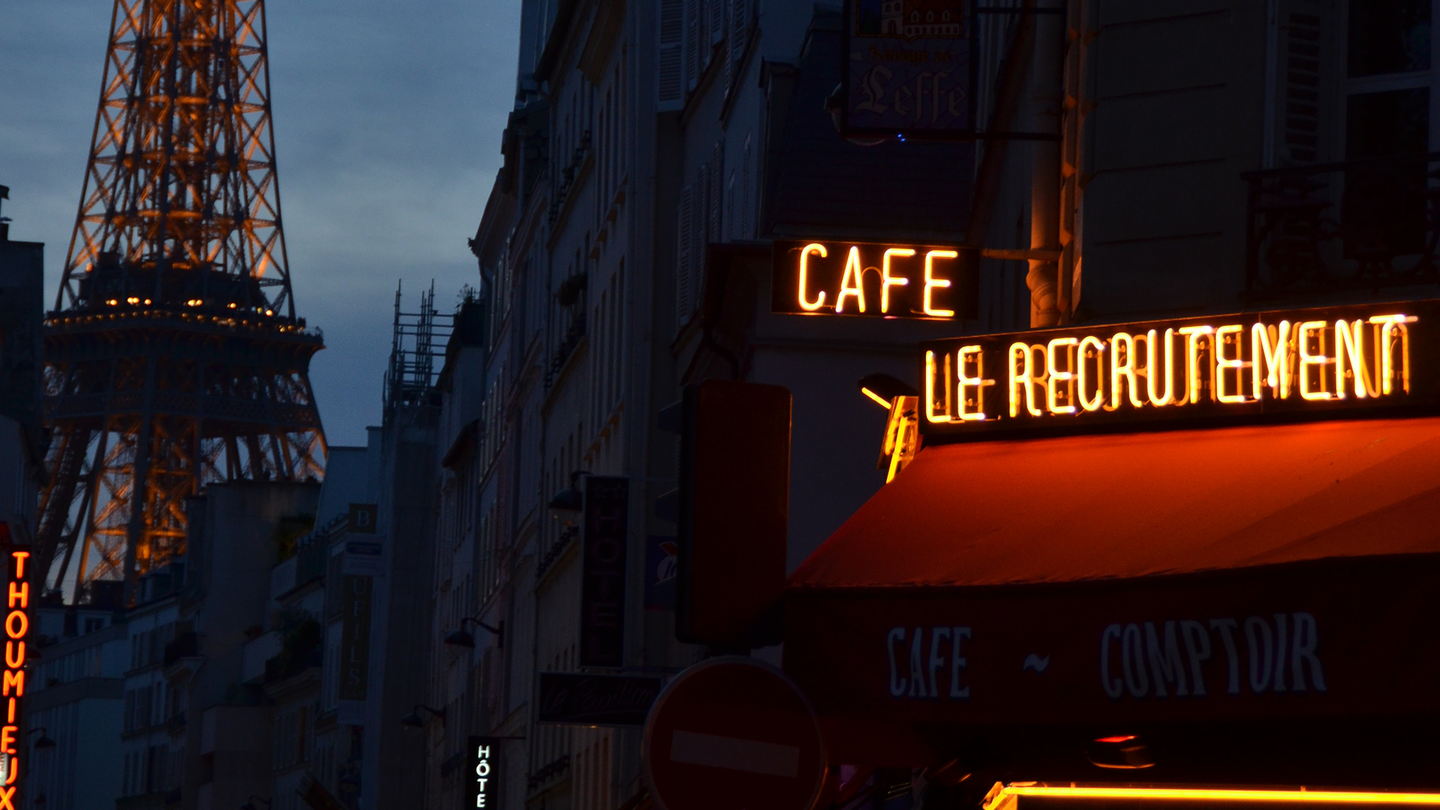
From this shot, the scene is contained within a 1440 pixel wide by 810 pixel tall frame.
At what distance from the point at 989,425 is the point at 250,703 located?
276 ft

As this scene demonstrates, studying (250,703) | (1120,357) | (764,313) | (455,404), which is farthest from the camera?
(250,703)

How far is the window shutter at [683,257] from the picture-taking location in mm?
30828

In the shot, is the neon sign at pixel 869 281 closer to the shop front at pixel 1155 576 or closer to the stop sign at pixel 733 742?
the shop front at pixel 1155 576

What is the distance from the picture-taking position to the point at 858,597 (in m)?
8.98

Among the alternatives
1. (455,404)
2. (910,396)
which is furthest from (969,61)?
(455,404)

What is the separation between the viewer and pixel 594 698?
82.3 ft

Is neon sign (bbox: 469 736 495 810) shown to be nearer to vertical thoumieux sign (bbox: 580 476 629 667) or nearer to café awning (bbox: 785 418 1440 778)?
vertical thoumieux sign (bbox: 580 476 629 667)

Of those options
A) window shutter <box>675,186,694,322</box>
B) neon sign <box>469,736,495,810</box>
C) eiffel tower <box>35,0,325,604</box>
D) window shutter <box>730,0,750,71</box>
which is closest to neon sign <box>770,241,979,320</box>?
window shutter <box>730,0,750,71</box>

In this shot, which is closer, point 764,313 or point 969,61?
point 969,61

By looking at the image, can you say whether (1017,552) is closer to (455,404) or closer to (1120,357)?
(1120,357)

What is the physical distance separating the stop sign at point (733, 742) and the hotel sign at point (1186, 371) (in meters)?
2.51

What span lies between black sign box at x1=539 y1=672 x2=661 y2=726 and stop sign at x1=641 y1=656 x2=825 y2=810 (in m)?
16.4

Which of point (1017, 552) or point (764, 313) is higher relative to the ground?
point (764, 313)

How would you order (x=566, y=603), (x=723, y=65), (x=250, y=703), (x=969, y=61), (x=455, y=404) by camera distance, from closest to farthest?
(x=969, y=61)
(x=723, y=65)
(x=566, y=603)
(x=455, y=404)
(x=250, y=703)
